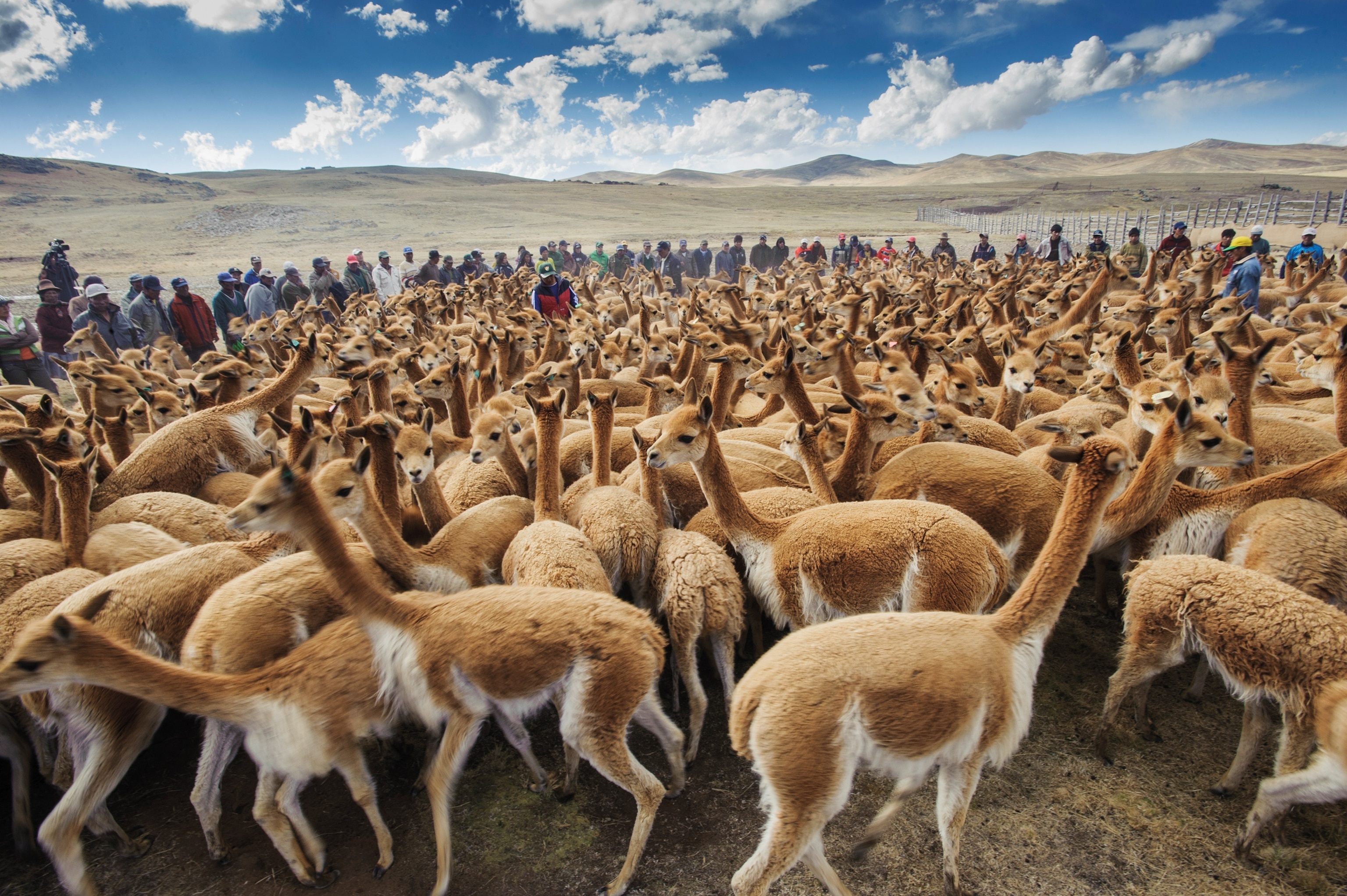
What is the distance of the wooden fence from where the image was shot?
111ft

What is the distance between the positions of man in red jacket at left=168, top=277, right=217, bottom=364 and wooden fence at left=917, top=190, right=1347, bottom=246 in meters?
33.5

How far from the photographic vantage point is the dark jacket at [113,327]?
43.5 feet

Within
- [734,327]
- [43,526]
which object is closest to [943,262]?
[734,327]

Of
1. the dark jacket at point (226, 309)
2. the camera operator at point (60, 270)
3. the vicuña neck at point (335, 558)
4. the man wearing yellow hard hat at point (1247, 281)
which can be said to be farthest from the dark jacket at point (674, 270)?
the vicuña neck at point (335, 558)

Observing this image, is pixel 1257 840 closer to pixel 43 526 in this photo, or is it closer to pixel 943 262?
pixel 43 526

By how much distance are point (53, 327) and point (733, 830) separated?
1661cm

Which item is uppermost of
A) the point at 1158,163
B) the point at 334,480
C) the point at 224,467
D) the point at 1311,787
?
the point at 1158,163

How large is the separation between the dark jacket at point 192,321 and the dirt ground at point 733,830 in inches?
509

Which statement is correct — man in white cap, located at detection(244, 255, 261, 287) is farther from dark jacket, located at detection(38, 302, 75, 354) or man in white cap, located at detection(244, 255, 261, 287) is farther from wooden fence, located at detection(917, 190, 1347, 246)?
wooden fence, located at detection(917, 190, 1347, 246)

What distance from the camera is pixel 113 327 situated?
1340 cm

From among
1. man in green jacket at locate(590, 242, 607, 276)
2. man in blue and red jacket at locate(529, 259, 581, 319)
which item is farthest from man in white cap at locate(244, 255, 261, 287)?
man in green jacket at locate(590, 242, 607, 276)

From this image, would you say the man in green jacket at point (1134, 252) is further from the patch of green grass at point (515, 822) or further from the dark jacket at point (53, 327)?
the dark jacket at point (53, 327)

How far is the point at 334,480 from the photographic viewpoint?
13.9 ft

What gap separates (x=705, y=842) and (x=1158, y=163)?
25350cm
